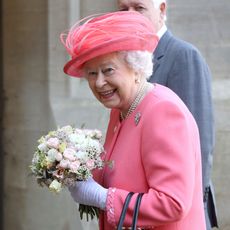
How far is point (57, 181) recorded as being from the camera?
86.8 inches

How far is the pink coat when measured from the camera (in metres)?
2.00

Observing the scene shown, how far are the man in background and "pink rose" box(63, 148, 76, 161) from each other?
0.80 meters

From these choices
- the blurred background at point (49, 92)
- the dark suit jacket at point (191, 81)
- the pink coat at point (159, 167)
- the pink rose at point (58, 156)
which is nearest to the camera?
the pink coat at point (159, 167)

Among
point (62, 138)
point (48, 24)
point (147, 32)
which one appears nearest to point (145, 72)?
point (147, 32)

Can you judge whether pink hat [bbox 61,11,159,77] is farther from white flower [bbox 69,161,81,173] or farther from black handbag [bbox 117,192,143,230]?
black handbag [bbox 117,192,143,230]

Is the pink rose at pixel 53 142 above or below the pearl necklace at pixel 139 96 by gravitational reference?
below

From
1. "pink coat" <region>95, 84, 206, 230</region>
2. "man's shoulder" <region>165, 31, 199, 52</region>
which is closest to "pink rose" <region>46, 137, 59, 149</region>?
"pink coat" <region>95, 84, 206, 230</region>

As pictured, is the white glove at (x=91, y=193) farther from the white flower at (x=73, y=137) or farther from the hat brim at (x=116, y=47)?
the hat brim at (x=116, y=47)

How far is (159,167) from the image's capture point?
200cm

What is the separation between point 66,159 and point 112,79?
13.7 inches

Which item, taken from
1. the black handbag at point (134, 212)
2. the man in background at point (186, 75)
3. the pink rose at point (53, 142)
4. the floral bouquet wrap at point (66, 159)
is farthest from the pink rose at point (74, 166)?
the man in background at point (186, 75)

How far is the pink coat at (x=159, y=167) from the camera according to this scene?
2.00 metres

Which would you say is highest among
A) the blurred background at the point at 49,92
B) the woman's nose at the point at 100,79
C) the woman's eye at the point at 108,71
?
the woman's eye at the point at 108,71

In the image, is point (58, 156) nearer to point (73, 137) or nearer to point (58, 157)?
point (58, 157)
